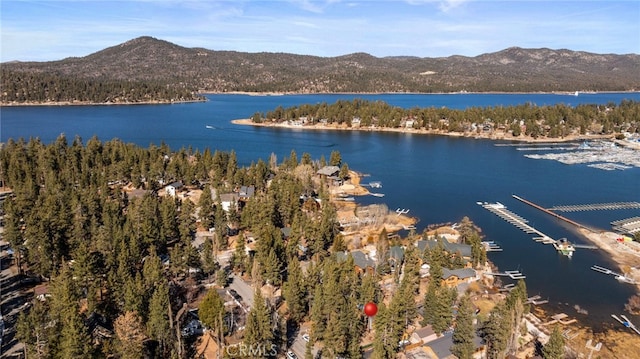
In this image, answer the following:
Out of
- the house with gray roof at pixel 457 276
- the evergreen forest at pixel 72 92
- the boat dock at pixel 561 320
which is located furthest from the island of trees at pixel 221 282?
the evergreen forest at pixel 72 92

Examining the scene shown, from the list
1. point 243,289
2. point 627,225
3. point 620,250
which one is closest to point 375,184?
point 627,225

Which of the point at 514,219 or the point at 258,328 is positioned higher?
the point at 258,328

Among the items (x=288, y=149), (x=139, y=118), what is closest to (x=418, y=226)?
(x=288, y=149)

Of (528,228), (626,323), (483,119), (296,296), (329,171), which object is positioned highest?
(483,119)

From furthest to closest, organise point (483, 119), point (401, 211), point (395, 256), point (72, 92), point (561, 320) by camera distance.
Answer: point (72, 92)
point (483, 119)
point (401, 211)
point (395, 256)
point (561, 320)

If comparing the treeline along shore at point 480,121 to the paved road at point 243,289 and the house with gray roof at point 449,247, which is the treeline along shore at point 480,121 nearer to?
the house with gray roof at point 449,247

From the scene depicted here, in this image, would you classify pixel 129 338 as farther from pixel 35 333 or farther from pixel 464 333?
pixel 464 333
